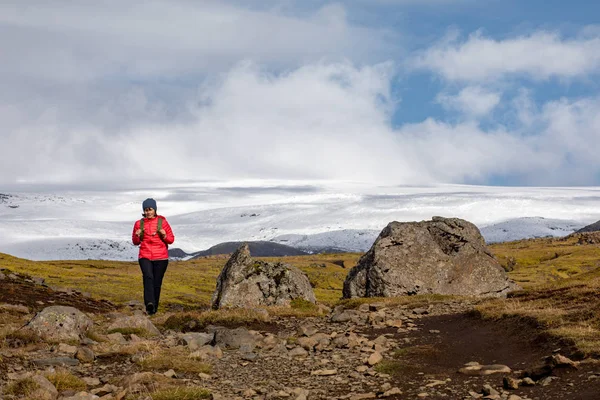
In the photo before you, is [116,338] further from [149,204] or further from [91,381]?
[149,204]

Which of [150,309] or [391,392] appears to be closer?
[391,392]

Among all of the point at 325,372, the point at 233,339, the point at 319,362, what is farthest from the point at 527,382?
the point at 233,339

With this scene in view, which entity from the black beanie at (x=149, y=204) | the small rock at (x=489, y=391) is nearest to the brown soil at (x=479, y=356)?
the small rock at (x=489, y=391)

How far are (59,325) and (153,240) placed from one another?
6.71 meters

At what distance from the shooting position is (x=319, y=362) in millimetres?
17484

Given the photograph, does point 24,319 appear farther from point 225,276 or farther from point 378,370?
point 378,370

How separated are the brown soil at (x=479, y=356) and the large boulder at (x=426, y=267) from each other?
42.9ft

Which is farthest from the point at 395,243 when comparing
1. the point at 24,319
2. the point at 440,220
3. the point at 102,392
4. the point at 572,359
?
the point at 102,392

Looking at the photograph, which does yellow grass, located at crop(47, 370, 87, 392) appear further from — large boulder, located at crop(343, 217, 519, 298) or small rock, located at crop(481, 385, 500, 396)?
large boulder, located at crop(343, 217, 519, 298)

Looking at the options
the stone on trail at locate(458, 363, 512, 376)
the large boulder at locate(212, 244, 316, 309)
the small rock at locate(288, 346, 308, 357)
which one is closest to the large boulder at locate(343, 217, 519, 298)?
the large boulder at locate(212, 244, 316, 309)

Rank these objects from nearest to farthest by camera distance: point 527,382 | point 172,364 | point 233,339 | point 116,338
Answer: point 527,382, point 172,364, point 233,339, point 116,338

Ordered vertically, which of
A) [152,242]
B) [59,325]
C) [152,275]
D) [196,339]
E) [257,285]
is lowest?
[257,285]

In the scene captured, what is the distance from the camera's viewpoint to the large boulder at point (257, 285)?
113 feet

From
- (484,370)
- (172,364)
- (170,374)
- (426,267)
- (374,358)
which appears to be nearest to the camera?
(484,370)
